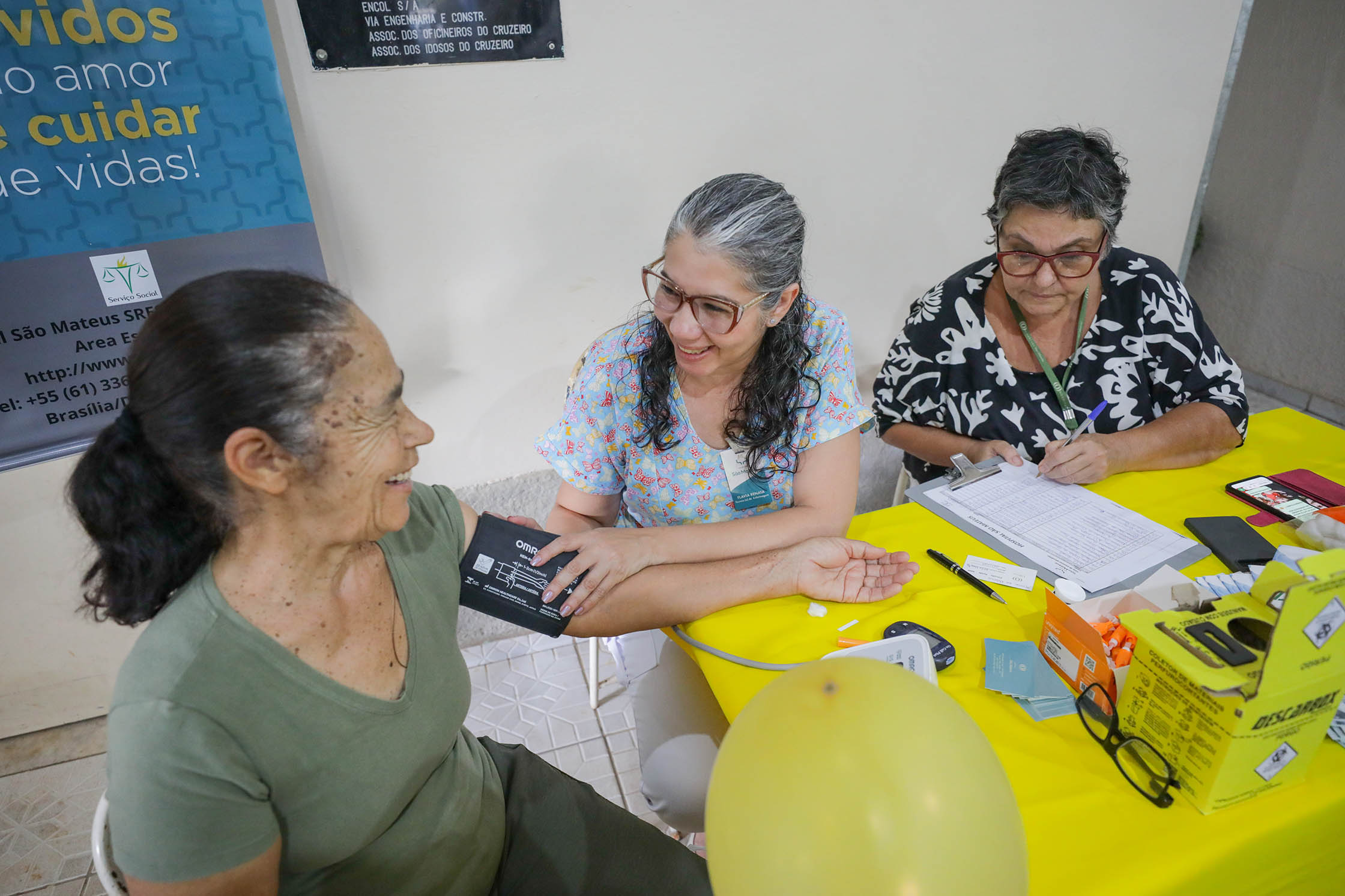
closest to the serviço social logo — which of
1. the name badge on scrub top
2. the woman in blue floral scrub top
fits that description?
the woman in blue floral scrub top

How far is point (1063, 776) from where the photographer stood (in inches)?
41.6

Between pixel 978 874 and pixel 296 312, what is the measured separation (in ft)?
2.97

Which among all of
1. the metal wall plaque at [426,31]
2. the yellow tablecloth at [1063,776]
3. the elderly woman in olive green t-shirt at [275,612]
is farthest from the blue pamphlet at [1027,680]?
the metal wall plaque at [426,31]

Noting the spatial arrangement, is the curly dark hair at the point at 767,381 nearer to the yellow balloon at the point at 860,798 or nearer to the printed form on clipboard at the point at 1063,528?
the printed form on clipboard at the point at 1063,528

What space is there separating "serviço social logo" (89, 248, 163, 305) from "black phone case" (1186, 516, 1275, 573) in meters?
2.41

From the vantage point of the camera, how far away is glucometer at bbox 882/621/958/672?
123 cm

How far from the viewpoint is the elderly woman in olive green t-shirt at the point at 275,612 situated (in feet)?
2.81

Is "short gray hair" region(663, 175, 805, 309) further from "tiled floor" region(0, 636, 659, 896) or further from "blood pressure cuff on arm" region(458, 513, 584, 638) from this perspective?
"tiled floor" region(0, 636, 659, 896)

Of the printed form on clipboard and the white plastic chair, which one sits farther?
the printed form on clipboard

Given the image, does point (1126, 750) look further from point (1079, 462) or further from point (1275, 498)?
point (1275, 498)

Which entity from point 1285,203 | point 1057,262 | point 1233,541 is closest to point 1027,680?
point 1233,541

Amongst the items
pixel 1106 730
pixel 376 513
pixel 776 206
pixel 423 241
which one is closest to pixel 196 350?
pixel 376 513

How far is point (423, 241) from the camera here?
2195mm

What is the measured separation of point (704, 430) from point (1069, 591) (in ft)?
2.46
